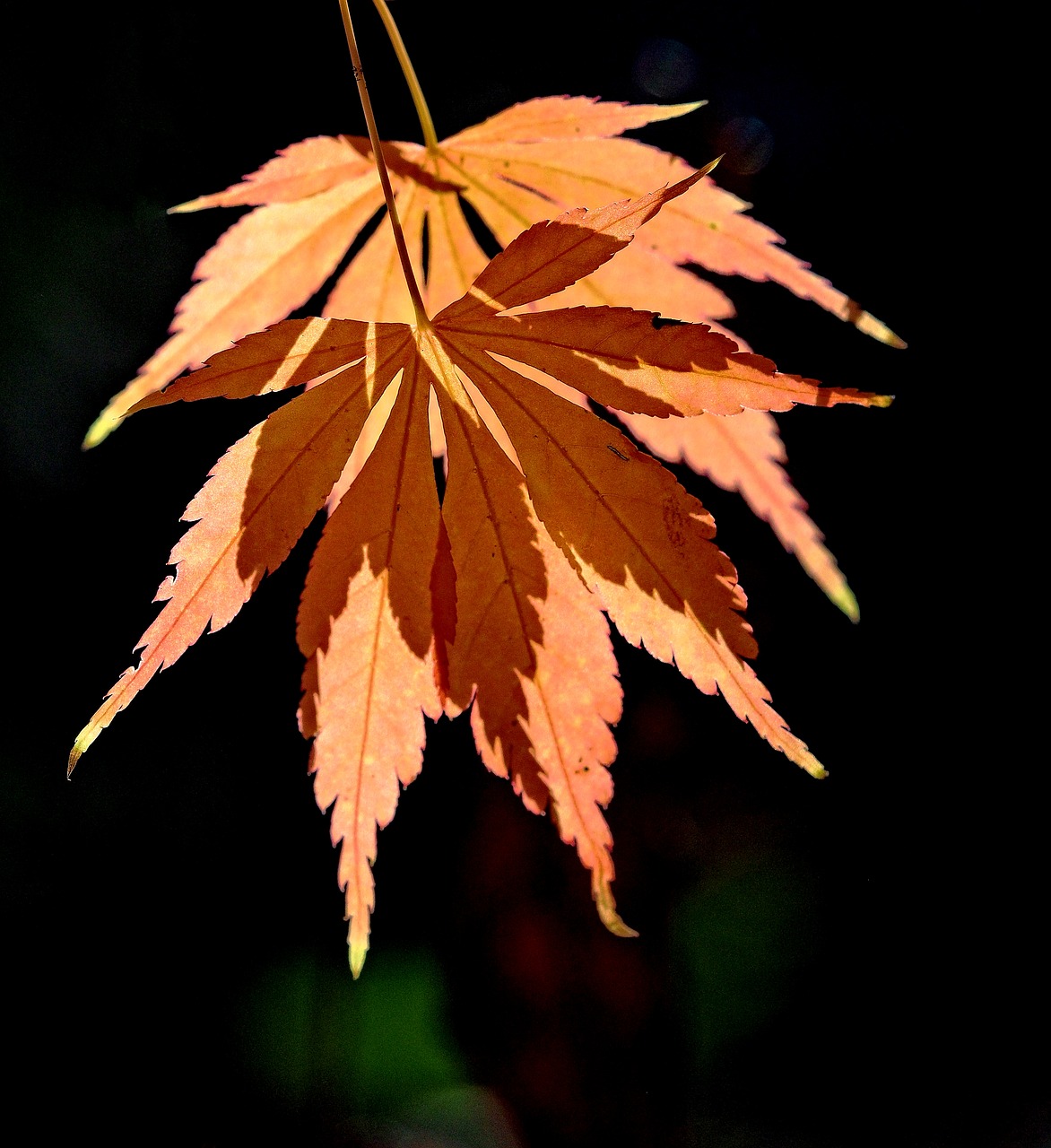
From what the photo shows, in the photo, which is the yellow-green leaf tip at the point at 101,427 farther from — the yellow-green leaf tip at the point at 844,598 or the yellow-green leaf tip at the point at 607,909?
the yellow-green leaf tip at the point at 844,598

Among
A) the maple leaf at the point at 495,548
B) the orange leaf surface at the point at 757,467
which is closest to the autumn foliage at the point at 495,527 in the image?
the maple leaf at the point at 495,548

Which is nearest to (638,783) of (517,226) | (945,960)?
(945,960)

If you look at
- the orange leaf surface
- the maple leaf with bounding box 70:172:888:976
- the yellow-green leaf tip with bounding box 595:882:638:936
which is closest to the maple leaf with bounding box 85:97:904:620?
the orange leaf surface

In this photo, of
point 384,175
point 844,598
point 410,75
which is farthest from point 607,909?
point 410,75

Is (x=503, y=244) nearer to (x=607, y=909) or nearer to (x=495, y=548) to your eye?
(x=495, y=548)

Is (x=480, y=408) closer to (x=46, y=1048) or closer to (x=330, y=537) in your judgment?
(x=330, y=537)

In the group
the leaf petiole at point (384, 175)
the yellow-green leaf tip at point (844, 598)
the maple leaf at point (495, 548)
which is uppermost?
the leaf petiole at point (384, 175)

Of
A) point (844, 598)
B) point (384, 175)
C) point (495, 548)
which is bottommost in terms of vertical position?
point (844, 598)

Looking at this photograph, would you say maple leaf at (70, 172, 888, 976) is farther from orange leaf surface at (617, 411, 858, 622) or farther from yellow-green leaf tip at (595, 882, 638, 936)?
orange leaf surface at (617, 411, 858, 622)
